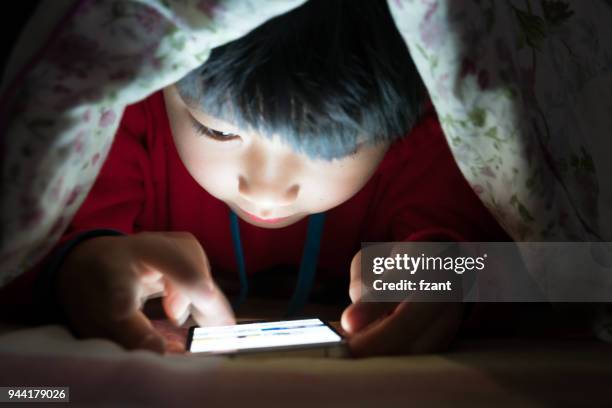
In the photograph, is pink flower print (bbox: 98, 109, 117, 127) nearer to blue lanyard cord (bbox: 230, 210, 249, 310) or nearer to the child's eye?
the child's eye

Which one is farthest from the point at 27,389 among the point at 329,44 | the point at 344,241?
the point at 344,241

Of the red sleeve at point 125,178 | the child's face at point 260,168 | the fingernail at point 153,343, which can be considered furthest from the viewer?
the red sleeve at point 125,178

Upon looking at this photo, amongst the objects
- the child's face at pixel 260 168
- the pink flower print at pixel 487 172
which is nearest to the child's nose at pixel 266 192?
the child's face at pixel 260 168

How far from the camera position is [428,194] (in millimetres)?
798

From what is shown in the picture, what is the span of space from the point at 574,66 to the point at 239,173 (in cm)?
38

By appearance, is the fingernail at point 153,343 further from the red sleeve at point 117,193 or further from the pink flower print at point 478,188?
the pink flower print at point 478,188

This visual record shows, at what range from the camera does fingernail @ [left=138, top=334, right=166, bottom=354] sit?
1.57 feet

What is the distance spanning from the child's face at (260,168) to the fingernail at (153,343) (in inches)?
7.4

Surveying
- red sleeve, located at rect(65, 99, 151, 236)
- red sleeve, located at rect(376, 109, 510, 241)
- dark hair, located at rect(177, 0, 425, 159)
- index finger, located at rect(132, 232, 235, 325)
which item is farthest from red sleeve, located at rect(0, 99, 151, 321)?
red sleeve, located at rect(376, 109, 510, 241)

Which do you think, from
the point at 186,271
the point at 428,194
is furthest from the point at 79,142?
the point at 428,194

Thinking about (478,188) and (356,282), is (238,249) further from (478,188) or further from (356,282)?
(478,188)

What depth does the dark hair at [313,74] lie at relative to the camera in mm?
512

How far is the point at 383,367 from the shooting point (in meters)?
0.46

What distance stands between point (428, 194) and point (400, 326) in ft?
0.98
